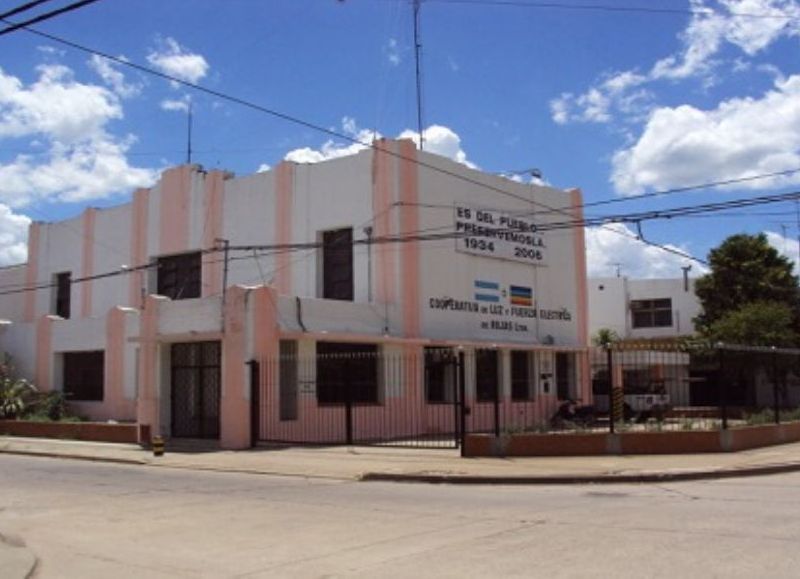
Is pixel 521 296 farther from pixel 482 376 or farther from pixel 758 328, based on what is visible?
pixel 758 328

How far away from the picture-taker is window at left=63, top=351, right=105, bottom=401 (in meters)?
34.3

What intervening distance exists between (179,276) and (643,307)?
1170 inches

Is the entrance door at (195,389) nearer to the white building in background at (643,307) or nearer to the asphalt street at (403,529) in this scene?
the asphalt street at (403,529)

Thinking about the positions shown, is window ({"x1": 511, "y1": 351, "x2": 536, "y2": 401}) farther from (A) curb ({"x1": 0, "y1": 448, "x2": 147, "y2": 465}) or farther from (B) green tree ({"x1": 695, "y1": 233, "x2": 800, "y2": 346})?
(A) curb ({"x1": 0, "y1": 448, "x2": 147, "y2": 465})

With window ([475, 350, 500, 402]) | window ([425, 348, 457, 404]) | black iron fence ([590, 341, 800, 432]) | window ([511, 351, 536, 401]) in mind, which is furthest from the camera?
window ([511, 351, 536, 401])

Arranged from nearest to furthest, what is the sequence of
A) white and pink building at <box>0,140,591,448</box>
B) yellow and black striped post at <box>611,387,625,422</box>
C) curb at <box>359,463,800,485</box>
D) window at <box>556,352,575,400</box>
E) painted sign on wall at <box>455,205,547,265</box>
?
curb at <box>359,463,800,485</box>
yellow and black striped post at <box>611,387,625,422</box>
white and pink building at <box>0,140,591,448</box>
painted sign on wall at <box>455,205,547,265</box>
window at <box>556,352,575,400</box>

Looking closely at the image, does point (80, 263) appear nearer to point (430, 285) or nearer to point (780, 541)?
point (430, 285)

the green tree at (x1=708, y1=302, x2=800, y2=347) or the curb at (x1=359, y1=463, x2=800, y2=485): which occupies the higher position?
the green tree at (x1=708, y1=302, x2=800, y2=347)

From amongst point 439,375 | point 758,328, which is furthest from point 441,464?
point 758,328

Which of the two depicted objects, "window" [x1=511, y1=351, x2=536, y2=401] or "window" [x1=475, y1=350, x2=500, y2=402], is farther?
"window" [x1=511, y1=351, x2=536, y2=401]

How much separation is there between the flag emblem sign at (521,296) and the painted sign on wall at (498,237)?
41.6 inches

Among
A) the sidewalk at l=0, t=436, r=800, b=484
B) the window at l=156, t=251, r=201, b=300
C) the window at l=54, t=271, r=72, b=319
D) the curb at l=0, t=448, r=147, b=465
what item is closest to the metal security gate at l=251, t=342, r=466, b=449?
the sidewalk at l=0, t=436, r=800, b=484

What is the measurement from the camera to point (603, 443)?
797 inches

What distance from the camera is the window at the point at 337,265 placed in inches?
1215
